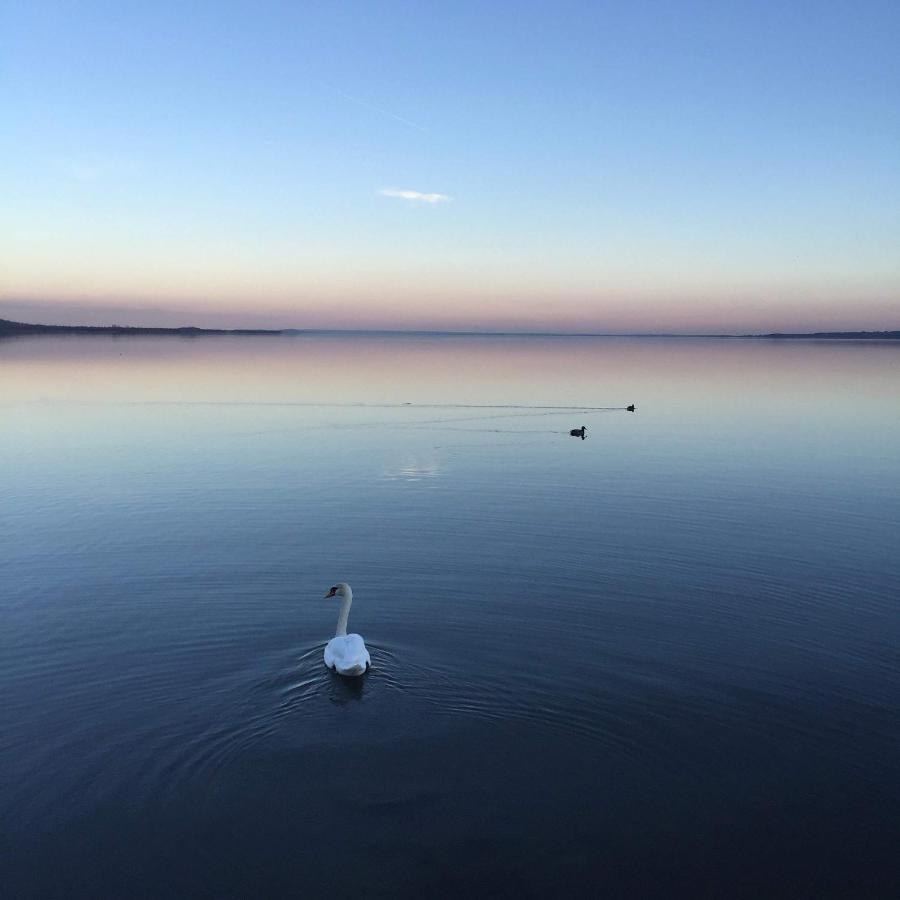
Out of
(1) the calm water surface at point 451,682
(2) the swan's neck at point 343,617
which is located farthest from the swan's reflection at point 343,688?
(2) the swan's neck at point 343,617

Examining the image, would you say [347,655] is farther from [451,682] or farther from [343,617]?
[451,682]

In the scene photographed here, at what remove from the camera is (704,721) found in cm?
1389

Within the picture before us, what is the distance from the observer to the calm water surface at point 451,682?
10.5 metres

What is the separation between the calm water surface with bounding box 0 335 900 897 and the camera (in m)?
10.5

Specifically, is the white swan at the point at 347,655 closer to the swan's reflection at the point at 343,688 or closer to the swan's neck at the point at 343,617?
the swan's reflection at the point at 343,688

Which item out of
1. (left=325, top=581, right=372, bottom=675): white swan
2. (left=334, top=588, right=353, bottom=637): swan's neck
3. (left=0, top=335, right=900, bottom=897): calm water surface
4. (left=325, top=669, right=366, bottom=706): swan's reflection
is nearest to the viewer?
(left=0, top=335, right=900, bottom=897): calm water surface

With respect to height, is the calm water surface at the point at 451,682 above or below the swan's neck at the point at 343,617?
below

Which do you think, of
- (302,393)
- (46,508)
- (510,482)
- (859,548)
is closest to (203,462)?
(46,508)

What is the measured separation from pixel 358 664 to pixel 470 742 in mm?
2703

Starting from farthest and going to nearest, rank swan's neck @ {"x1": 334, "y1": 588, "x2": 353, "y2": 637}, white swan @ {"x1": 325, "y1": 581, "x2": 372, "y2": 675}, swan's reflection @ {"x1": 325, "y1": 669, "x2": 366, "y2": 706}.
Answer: swan's neck @ {"x1": 334, "y1": 588, "x2": 353, "y2": 637} → white swan @ {"x1": 325, "y1": 581, "x2": 372, "y2": 675} → swan's reflection @ {"x1": 325, "y1": 669, "x2": 366, "y2": 706}

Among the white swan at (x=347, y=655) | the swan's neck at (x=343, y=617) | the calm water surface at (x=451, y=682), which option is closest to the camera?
the calm water surface at (x=451, y=682)

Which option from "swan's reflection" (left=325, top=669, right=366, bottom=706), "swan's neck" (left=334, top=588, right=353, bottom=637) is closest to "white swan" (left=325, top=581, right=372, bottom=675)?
"swan's reflection" (left=325, top=669, right=366, bottom=706)

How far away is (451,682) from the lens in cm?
1500

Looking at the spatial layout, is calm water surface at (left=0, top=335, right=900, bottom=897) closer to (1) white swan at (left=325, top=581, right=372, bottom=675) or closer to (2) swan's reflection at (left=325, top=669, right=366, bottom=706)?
(2) swan's reflection at (left=325, top=669, right=366, bottom=706)
